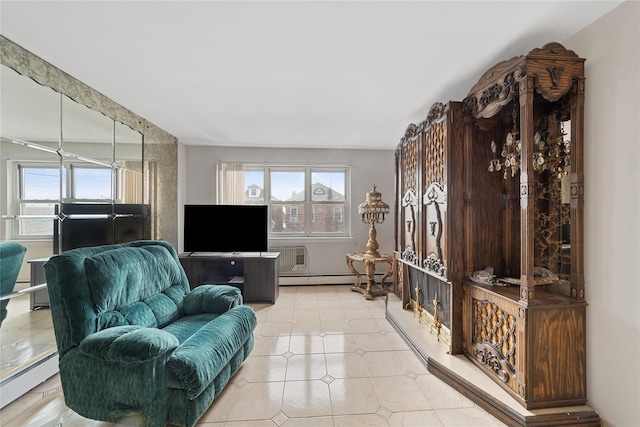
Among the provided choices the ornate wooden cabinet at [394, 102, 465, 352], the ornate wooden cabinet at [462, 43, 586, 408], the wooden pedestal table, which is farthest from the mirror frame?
the ornate wooden cabinet at [462, 43, 586, 408]

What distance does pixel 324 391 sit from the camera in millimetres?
1887

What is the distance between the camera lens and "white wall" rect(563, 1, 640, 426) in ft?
4.54

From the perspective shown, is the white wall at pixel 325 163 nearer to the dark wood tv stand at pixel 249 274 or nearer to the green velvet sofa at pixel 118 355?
the dark wood tv stand at pixel 249 274

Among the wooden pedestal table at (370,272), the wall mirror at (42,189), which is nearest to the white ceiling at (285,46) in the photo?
the wall mirror at (42,189)

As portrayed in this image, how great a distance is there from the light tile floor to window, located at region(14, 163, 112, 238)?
121cm

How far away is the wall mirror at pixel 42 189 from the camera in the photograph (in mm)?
1799

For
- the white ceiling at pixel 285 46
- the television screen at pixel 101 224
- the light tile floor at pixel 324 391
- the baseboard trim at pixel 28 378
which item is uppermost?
the white ceiling at pixel 285 46

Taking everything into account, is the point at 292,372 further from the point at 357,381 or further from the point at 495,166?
the point at 495,166

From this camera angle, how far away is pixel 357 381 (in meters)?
1.99

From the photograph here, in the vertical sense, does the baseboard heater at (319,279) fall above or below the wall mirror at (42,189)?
below

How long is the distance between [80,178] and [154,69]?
1235mm

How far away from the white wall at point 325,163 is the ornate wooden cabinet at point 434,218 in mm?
1347

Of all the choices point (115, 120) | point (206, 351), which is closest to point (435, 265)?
point (206, 351)

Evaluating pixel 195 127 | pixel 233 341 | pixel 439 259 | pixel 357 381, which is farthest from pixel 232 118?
pixel 357 381
